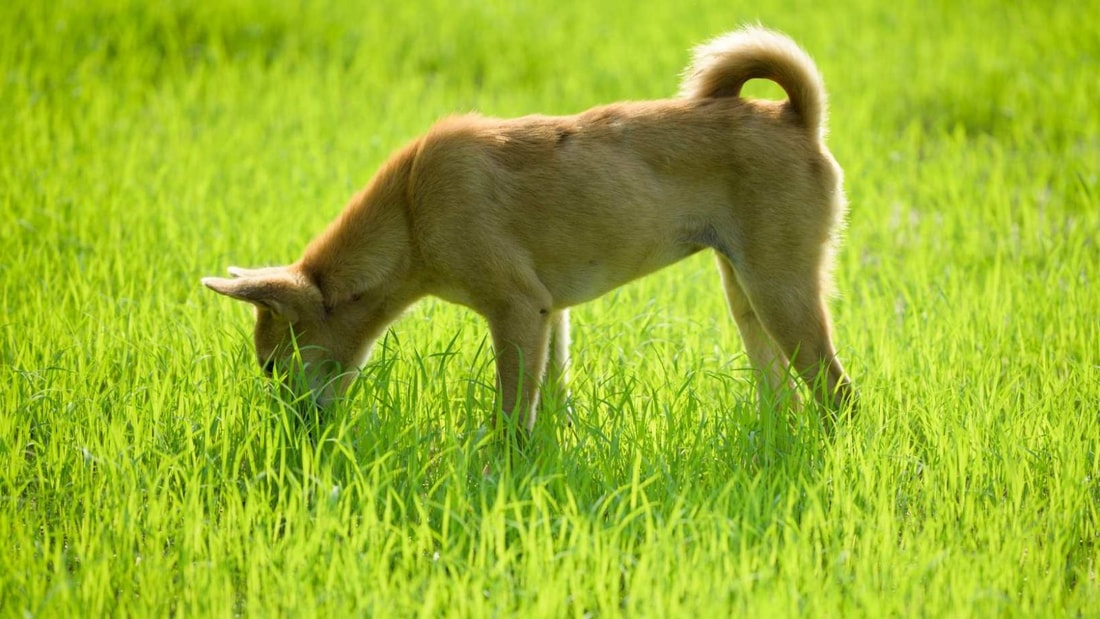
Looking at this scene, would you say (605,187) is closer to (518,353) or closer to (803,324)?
(518,353)

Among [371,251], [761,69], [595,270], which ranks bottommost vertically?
[595,270]

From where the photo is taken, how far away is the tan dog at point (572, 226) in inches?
184

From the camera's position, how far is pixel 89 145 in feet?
28.3

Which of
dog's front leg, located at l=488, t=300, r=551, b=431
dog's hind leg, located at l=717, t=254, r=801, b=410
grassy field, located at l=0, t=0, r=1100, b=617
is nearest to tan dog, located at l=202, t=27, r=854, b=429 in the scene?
dog's front leg, located at l=488, t=300, r=551, b=431

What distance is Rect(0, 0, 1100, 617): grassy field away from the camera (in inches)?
145

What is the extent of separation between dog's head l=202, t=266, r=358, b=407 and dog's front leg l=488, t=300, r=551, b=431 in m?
0.70

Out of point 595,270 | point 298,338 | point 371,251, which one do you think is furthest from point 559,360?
point 298,338

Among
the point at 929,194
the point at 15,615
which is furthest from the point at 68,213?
the point at 929,194

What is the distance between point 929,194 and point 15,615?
22.7 ft

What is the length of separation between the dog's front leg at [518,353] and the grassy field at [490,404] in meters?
0.16

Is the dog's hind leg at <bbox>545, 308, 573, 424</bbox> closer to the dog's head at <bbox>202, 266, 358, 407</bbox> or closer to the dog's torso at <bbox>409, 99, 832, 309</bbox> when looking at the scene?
the dog's torso at <bbox>409, 99, 832, 309</bbox>

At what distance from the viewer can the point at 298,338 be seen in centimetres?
470

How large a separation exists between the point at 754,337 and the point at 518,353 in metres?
1.26

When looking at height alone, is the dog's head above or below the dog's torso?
below
